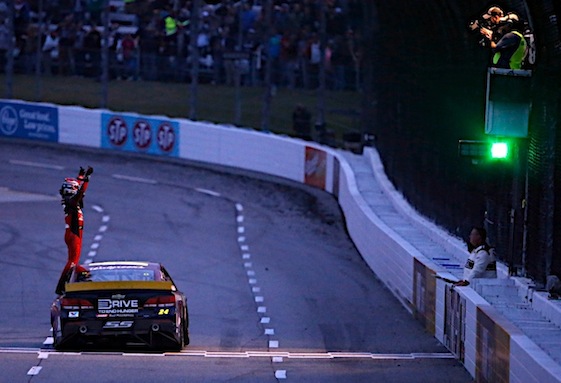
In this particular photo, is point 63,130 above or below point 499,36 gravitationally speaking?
below

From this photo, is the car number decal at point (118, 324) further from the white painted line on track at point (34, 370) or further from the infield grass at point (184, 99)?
the infield grass at point (184, 99)

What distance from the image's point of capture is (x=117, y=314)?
51.9 ft

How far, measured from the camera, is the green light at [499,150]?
1647 centimetres

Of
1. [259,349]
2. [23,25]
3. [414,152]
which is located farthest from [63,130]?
[259,349]

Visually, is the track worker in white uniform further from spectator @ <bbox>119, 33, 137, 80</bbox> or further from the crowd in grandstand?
spectator @ <bbox>119, 33, 137, 80</bbox>

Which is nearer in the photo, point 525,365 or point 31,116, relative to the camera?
point 525,365

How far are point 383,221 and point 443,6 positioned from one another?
4653 millimetres

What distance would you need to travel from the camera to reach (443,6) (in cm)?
2203

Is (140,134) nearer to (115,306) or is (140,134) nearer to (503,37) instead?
(115,306)

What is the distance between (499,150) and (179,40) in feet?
105

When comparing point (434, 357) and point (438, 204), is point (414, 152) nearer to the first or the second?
point (438, 204)

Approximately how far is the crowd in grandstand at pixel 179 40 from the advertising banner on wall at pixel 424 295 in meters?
24.0

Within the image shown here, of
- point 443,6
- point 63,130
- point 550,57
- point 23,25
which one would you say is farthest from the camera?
point 23,25

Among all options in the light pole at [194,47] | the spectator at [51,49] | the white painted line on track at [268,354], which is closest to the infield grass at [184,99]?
the spectator at [51,49]
